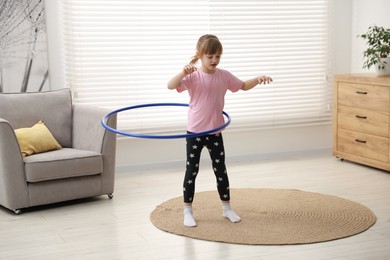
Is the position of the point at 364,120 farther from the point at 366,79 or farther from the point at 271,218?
the point at 271,218

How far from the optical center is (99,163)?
454cm

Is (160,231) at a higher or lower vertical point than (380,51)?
lower

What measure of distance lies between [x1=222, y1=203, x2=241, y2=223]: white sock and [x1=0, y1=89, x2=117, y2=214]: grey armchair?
1.01 metres

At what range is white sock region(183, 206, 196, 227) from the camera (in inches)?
154

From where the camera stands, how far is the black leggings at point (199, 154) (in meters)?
3.88

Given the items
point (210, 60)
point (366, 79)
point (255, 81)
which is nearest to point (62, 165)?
point (210, 60)

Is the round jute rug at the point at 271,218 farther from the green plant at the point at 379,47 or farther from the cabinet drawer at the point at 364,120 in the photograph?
the green plant at the point at 379,47

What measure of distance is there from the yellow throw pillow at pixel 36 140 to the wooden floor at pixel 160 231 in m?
0.42

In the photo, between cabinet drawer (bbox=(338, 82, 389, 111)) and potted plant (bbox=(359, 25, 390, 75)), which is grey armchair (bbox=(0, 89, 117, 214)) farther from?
potted plant (bbox=(359, 25, 390, 75))

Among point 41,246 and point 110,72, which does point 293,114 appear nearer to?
point 110,72

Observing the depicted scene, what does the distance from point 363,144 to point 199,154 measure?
7.08 ft

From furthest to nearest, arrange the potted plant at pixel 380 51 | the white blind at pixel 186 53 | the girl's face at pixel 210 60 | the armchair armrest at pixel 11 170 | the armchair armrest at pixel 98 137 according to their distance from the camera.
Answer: the potted plant at pixel 380 51 < the white blind at pixel 186 53 < the armchair armrest at pixel 98 137 < the armchair armrest at pixel 11 170 < the girl's face at pixel 210 60

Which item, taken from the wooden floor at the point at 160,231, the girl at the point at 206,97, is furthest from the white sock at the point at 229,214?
the wooden floor at the point at 160,231

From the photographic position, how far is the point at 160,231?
3.86 metres
